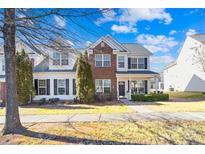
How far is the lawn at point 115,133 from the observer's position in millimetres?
7262

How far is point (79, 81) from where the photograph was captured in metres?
19.7

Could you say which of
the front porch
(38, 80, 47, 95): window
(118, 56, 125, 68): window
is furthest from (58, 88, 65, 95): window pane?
(118, 56, 125, 68): window

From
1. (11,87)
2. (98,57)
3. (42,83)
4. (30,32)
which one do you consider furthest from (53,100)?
(30,32)

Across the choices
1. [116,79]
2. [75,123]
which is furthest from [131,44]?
[75,123]

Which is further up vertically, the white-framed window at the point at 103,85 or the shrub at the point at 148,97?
the white-framed window at the point at 103,85

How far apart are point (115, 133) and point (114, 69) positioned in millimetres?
14619

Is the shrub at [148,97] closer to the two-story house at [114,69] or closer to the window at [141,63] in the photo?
the two-story house at [114,69]

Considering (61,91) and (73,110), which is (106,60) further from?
(73,110)

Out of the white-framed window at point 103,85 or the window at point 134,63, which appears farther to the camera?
the window at point 134,63

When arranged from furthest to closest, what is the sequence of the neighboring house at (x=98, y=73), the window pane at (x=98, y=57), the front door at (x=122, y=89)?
the front door at (x=122, y=89)
the window pane at (x=98, y=57)
the neighboring house at (x=98, y=73)

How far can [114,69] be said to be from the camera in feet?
73.9

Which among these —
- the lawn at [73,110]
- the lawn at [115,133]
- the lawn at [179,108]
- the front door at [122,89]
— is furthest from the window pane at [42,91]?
the lawn at [115,133]
